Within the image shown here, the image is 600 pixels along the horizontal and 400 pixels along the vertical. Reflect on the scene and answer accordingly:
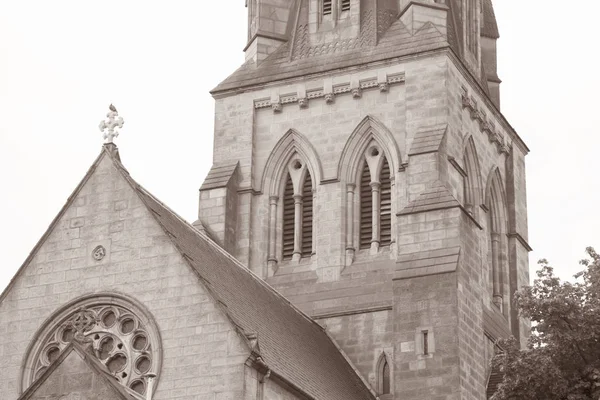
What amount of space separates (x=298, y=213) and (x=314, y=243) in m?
1.03

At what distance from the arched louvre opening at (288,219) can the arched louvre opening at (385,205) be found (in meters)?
2.58

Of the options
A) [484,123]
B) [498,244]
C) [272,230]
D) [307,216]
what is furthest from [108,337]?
[484,123]

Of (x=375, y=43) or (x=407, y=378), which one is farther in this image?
(x=375, y=43)

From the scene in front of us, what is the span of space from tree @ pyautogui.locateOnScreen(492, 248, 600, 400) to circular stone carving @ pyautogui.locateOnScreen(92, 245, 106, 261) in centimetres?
862

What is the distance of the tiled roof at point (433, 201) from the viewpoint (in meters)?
40.4

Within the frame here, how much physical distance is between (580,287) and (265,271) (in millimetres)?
11550

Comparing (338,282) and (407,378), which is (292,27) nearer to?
(338,282)

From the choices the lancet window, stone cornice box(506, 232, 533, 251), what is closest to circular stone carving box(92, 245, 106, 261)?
the lancet window

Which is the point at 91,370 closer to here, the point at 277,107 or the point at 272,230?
the point at 272,230

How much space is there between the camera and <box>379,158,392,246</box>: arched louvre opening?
43728 mm

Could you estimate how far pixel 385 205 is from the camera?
44094 millimetres

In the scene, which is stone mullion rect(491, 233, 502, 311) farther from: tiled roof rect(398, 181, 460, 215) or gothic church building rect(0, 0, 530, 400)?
tiled roof rect(398, 181, 460, 215)

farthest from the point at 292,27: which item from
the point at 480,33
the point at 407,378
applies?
the point at 407,378

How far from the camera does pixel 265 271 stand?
44438 mm
